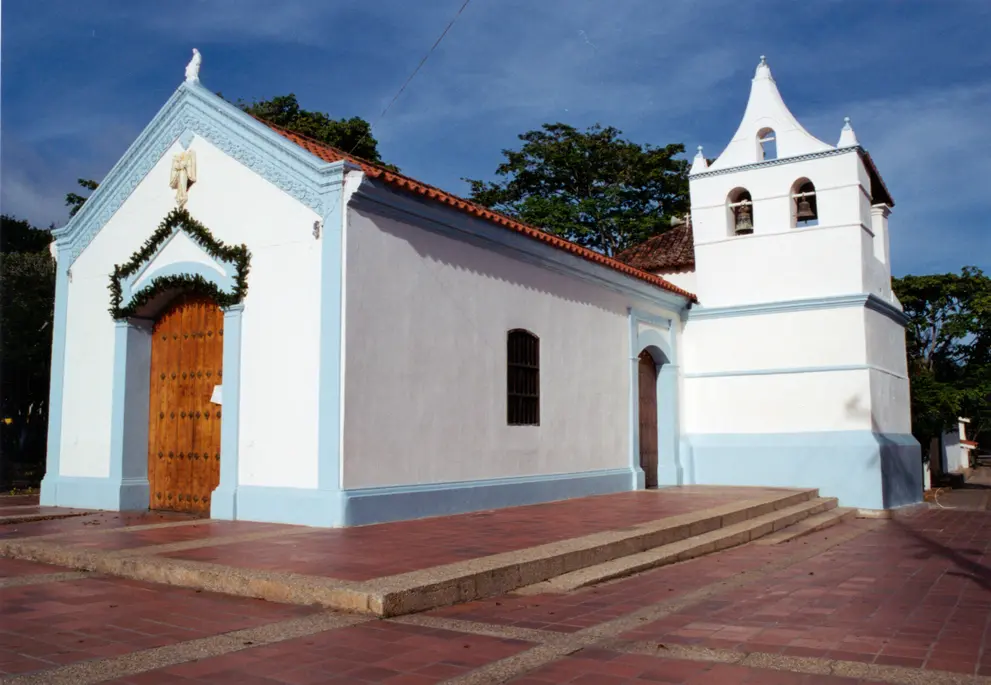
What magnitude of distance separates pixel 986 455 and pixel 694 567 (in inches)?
2678

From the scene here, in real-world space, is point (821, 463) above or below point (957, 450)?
above

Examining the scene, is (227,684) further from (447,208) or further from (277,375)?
(447,208)

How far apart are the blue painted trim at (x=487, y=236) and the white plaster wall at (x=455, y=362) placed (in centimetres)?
13

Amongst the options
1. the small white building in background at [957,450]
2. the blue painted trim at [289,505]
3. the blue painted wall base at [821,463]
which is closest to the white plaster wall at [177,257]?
the blue painted trim at [289,505]

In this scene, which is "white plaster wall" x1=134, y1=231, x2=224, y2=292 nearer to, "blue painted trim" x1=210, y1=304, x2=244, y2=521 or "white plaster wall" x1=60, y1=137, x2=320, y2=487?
"white plaster wall" x1=60, y1=137, x2=320, y2=487

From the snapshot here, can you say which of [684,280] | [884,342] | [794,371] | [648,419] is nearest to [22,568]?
[648,419]

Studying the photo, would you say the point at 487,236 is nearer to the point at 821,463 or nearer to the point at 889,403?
the point at 821,463

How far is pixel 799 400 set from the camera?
49.5ft

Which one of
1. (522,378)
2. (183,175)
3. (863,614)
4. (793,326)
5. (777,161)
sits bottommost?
(863,614)

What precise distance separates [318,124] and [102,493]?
19306 mm

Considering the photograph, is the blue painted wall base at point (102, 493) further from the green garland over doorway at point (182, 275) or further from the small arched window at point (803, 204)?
the small arched window at point (803, 204)

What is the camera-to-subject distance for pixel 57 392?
11906 millimetres

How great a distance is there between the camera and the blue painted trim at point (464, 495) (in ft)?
29.8

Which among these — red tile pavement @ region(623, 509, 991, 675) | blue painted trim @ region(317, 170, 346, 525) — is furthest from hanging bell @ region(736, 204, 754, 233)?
blue painted trim @ region(317, 170, 346, 525)
